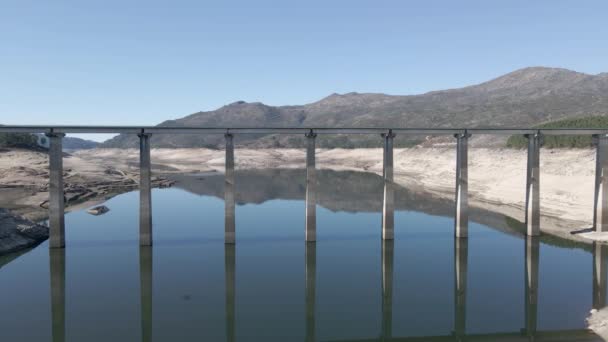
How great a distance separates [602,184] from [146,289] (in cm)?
3226

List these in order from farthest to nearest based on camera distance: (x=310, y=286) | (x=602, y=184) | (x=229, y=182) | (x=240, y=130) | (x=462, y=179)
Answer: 1. (x=602, y=184)
2. (x=462, y=179)
3. (x=240, y=130)
4. (x=229, y=182)
5. (x=310, y=286)

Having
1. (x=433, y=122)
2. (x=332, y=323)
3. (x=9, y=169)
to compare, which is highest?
(x=433, y=122)

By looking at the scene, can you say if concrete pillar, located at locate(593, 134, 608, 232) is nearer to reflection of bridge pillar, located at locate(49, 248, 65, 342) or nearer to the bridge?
the bridge

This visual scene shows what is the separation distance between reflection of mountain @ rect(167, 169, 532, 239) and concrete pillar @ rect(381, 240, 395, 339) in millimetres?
13222

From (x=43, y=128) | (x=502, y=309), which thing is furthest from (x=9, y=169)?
(x=502, y=309)

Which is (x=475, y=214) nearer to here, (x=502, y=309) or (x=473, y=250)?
(x=473, y=250)

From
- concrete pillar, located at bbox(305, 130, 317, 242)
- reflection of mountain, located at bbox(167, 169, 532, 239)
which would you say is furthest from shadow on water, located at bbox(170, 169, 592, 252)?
concrete pillar, located at bbox(305, 130, 317, 242)

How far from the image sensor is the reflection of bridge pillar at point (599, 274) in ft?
72.3

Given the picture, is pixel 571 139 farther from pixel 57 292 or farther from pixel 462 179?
pixel 57 292

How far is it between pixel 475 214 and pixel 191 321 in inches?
1316

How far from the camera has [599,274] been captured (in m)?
25.6

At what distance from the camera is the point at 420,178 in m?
79.9

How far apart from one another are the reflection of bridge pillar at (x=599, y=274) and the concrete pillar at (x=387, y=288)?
986 centimetres

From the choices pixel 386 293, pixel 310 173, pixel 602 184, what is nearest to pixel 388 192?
pixel 310 173
